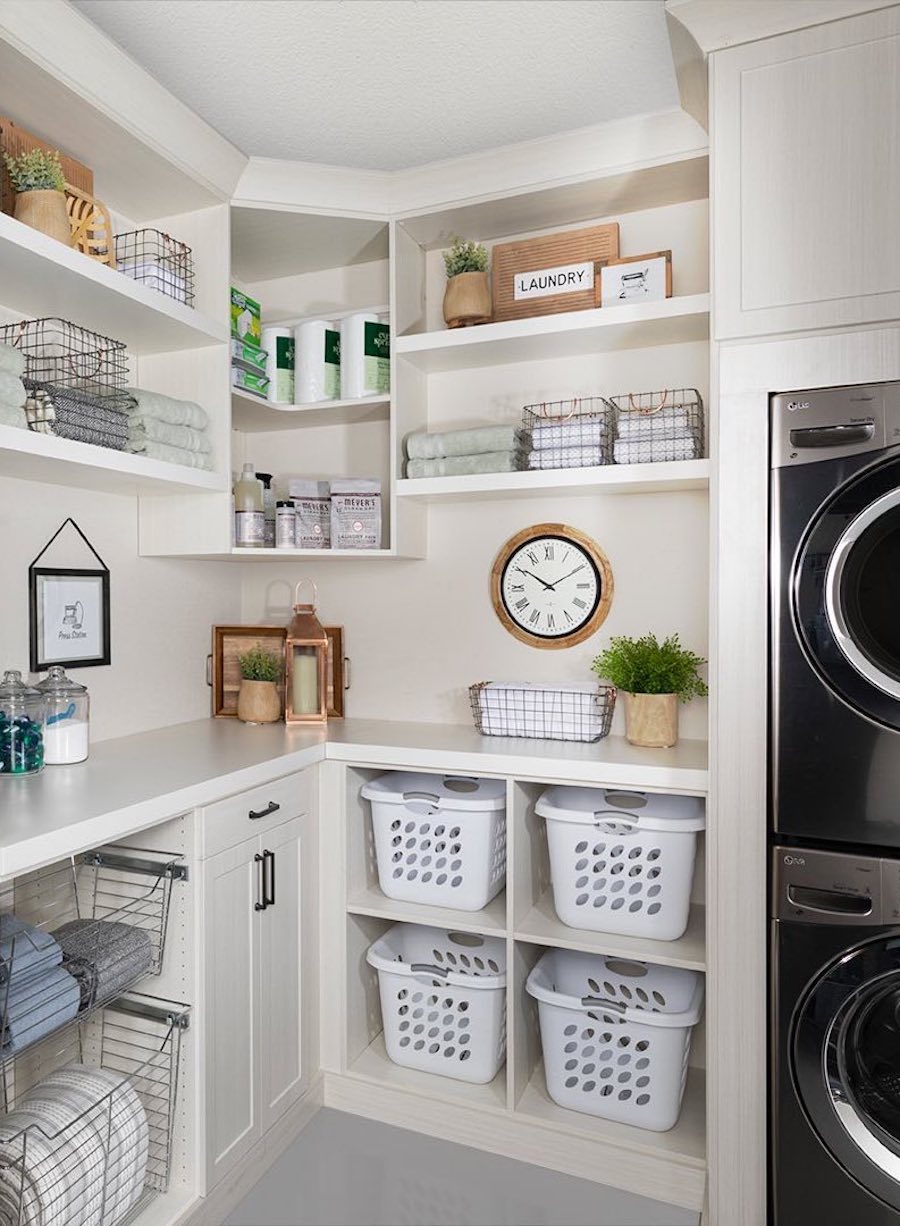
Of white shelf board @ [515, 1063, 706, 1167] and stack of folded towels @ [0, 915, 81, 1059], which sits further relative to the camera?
white shelf board @ [515, 1063, 706, 1167]

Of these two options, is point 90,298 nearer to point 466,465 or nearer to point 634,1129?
point 466,465

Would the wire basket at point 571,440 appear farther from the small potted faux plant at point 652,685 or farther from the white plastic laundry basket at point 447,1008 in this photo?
the white plastic laundry basket at point 447,1008

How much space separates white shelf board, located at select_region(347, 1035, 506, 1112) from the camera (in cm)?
209

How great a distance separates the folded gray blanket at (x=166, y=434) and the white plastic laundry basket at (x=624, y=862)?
4.16ft

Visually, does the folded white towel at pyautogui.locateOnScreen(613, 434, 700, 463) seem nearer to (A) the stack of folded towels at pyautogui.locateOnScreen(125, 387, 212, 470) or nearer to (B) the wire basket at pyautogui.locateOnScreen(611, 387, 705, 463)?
(B) the wire basket at pyautogui.locateOnScreen(611, 387, 705, 463)

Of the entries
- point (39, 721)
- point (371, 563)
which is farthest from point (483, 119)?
point (39, 721)

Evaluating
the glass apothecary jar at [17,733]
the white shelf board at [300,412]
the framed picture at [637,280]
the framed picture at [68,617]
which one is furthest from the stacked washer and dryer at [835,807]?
the framed picture at [68,617]

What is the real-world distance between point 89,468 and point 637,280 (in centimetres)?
142

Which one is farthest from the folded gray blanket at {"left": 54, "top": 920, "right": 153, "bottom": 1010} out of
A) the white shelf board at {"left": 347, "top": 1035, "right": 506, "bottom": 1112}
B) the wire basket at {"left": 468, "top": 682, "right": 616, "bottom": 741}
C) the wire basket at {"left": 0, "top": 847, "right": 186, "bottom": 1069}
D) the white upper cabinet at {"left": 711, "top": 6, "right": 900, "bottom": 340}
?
the white upper cabinet at {"left": 711, "top": 6, "right": 900, "bottom": 340}

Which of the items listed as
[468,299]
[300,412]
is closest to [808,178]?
[468,299]

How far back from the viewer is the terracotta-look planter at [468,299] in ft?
7.58

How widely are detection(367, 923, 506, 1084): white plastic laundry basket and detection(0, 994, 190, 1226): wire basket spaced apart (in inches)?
23.1

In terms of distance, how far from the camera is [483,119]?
2098 millimetres

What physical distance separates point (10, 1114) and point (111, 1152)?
0.66ft
